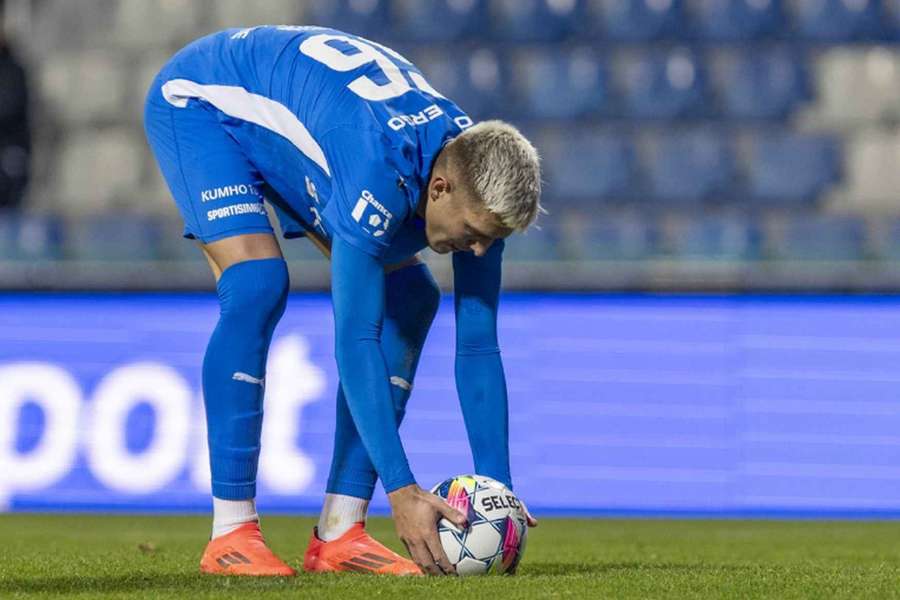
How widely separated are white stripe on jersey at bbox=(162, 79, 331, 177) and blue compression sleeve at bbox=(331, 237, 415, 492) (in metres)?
0.32

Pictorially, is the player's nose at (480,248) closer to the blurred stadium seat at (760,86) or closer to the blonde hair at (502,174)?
the blonde hair at (502,174)

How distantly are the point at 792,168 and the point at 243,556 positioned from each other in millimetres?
6455

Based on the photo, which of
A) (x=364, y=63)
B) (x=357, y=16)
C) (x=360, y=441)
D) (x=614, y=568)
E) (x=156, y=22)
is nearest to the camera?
(x=364, y=63)

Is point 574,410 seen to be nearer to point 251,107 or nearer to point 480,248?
point 251,107

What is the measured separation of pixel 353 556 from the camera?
471 cm

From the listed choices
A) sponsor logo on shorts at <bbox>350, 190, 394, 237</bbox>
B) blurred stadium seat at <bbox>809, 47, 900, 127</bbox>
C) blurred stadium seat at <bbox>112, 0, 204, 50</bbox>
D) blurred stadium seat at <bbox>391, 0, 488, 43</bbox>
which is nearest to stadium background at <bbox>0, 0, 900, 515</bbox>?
blurred stadium seat at <bbox>809, 47, 900, 127</bbox>

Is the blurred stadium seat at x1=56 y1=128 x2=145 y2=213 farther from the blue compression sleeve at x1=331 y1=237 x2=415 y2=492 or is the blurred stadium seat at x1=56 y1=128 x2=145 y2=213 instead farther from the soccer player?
the blue compression sleeve at x1=331 y1=237 x2=415 y2=492

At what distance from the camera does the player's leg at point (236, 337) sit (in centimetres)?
456

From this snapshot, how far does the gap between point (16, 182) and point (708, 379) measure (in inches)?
181

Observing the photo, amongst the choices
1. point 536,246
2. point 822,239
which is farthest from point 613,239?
point 822,239

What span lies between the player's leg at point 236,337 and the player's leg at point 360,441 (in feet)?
0.72

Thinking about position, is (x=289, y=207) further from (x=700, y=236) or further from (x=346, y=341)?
(x=700, y=236)

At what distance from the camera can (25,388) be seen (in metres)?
8.30

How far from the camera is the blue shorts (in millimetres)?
4605
